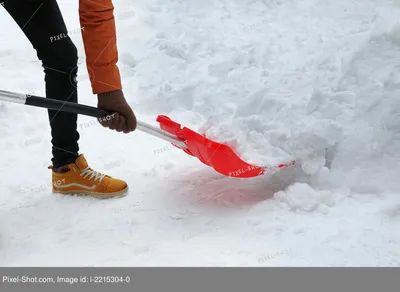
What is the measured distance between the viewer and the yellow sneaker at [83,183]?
2.73 metres

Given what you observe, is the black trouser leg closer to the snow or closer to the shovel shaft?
the shovel shaft

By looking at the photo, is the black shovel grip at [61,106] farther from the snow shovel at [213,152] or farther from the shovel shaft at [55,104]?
the snow shovel at [213,152]

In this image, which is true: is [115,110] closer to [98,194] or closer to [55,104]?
[55,104]

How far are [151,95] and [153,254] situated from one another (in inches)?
75.6

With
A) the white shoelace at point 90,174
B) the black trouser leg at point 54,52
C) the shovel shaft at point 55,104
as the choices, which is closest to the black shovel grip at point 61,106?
the shovel shaft at point 55,104

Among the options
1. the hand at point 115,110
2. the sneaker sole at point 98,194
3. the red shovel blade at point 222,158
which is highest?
the hand at point 115,110

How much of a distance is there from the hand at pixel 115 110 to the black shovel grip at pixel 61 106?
29mm

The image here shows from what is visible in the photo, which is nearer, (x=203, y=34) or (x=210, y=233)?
(x=210, y=233)

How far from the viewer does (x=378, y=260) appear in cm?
204

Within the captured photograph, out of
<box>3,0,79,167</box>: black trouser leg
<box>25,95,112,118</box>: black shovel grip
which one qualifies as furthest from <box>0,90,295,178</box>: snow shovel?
<box>3,0,79,167</box>: black trouser leg

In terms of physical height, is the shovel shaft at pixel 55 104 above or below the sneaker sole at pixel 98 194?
above

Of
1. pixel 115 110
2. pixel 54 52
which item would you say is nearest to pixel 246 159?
pixel 115 110
